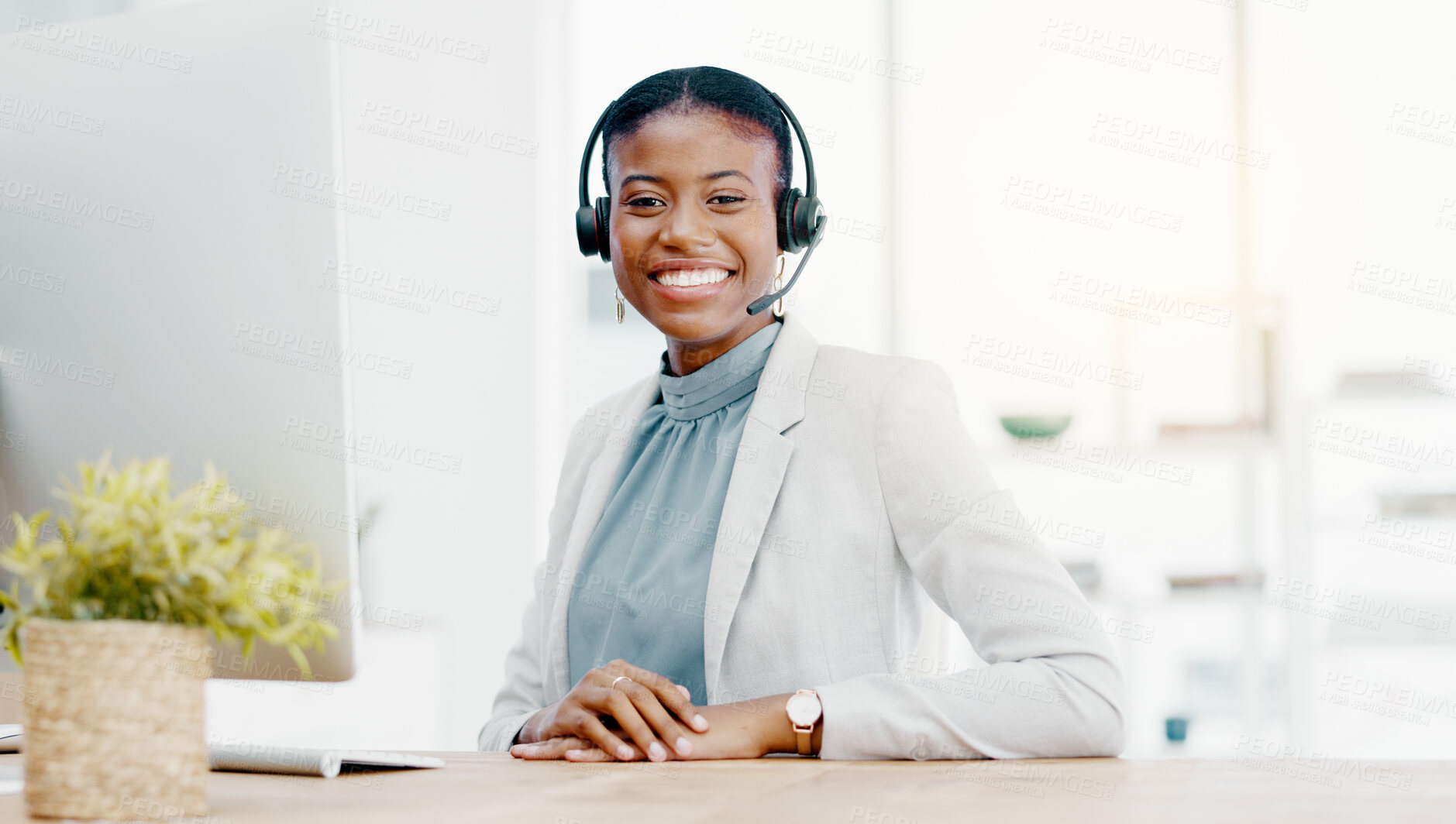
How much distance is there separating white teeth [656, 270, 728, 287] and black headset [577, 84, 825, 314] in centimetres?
6

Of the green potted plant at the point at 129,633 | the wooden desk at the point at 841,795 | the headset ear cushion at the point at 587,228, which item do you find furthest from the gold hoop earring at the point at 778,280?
the green potted plant at the point at 129,633

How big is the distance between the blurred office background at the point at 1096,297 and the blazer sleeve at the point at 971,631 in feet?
7.97

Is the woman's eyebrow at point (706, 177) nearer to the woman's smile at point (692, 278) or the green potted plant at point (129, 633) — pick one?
the woman's smile at point (692, 278)

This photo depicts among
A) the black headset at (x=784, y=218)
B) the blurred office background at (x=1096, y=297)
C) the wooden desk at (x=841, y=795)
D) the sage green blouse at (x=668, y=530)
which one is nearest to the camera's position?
the wooden desk at (x=841, y=795)

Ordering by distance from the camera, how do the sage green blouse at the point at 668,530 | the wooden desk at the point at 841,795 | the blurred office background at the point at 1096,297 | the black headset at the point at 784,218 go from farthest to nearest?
1. the blurred office background at the point at 1096,297
2. the black headset at the point at 784,218
3. the sage green blouse at the point at 668,530
4. the wooden desk at the point at 841,795

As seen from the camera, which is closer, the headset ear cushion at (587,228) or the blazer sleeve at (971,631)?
the blazer sleeve at (971,631)

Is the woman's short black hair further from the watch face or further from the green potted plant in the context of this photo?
the green potted plant

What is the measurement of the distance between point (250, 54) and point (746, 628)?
0.79m

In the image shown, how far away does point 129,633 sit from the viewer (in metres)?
0.58

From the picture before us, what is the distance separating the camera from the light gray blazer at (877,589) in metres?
1.04

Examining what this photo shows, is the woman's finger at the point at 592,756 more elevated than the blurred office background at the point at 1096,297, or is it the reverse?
the blurred office background at the point at 1096,297

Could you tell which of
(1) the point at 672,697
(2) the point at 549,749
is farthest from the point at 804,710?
(2) the point at 549,749

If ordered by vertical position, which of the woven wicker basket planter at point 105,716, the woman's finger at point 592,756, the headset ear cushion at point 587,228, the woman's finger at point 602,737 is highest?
the headset ear cushion at point 587,228

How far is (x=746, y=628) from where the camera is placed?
1276 millimetres
